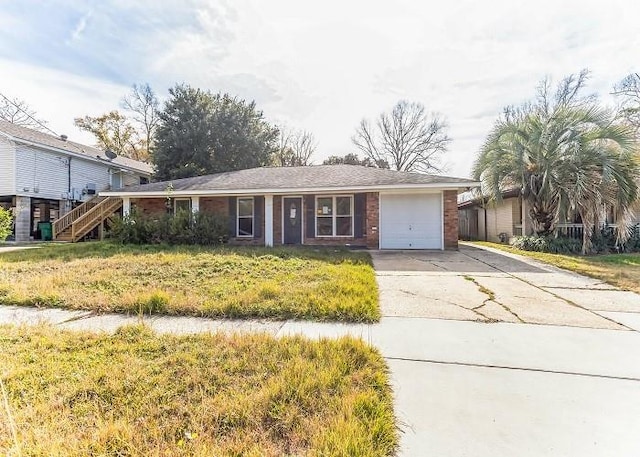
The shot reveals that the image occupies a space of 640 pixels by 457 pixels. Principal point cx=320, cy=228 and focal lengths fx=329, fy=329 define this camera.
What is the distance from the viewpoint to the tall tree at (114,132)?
1247 inches

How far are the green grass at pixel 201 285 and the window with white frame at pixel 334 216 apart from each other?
4.12 meters

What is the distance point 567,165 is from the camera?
434 inches

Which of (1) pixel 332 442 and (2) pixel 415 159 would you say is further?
(2) pixel 415 159

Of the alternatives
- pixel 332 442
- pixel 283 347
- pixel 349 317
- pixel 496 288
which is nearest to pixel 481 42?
pixel 496 288

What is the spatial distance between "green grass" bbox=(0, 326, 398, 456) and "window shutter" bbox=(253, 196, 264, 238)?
1020 cm

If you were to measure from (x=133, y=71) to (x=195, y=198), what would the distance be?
196 inches

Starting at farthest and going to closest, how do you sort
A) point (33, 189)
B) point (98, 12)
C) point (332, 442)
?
point (33, 189)
point (98, 12)
point (332, 442)

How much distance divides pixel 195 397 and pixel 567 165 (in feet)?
42.8

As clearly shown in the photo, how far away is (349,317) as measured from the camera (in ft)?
14.2

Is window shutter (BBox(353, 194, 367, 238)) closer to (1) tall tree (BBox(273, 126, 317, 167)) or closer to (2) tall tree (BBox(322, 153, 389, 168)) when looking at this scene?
(2) tall tree (BBox(322, 153, 389, 168))

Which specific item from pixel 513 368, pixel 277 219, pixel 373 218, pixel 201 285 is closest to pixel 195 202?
pixel 277 219

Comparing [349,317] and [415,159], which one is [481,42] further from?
[415,159]

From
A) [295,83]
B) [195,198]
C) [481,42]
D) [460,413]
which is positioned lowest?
[460,413]

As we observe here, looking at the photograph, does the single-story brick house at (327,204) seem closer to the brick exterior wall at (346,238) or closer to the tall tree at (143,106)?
the brick exterior wall at (346,238)
